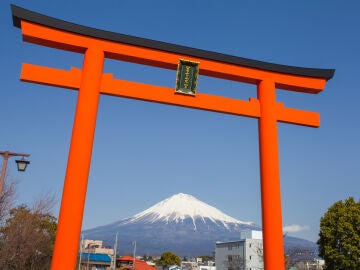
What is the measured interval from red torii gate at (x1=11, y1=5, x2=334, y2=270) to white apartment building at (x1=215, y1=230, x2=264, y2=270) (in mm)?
31149

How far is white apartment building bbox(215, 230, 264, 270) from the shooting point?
128 ft

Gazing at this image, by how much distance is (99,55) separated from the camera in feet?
25.8

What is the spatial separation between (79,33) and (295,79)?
202 inches

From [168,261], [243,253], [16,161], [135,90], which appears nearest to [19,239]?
[16,161]

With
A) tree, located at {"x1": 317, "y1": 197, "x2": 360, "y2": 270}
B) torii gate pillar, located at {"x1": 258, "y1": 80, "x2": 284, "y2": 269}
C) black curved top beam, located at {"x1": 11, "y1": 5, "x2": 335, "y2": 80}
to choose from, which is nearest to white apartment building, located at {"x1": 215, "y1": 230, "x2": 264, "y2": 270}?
tree, located at {"x1": 317, "y1": 197, "x2": 360, "y2": 270}

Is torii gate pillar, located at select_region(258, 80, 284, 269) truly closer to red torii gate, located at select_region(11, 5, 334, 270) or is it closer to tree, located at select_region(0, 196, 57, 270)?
red torii gate, located at select_region(11, 5, 334, 270)

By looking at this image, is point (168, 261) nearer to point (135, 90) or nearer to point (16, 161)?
point (16, 161)

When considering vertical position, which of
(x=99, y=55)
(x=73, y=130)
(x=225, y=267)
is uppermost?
(x=99, y=55)

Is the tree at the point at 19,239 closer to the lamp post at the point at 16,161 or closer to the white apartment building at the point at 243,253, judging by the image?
the lamp post at the point at 16,161

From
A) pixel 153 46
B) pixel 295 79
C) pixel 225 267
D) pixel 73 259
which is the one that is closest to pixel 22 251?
pixel 73 259

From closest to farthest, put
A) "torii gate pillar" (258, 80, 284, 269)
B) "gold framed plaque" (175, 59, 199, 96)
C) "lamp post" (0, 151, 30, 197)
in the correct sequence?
"torii gate pillar" (258, 80, 284, 269) < "gold framed plaque" (175, 59, 199, 96) < "lamp post" (0, 151, 30, 197)

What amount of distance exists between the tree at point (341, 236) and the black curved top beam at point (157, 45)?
10.5 metres

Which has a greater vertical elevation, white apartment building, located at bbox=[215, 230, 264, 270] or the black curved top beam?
the black curved top beam

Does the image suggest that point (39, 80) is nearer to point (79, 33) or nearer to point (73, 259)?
point (79, 33)
